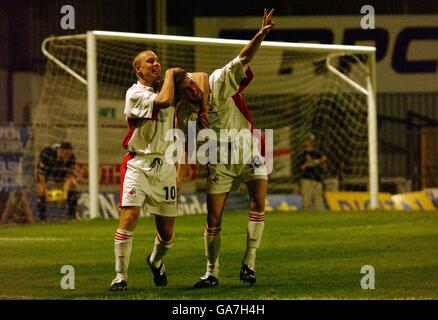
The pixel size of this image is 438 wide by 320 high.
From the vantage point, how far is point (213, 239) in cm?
1017

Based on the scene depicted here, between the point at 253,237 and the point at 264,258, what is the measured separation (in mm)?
2687

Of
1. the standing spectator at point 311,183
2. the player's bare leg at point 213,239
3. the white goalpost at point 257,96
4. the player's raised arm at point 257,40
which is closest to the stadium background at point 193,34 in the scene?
the white goalpost at point 257,96

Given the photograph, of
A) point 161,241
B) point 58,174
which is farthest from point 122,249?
point 58,174

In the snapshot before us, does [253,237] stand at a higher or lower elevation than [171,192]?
lower

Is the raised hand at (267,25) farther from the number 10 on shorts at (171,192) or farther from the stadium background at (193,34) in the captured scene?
the stadium background at (193,34)

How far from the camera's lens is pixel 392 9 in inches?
1195

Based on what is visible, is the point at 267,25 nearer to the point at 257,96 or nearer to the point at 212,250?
the point at 212,250

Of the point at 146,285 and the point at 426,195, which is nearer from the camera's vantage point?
the point at 146,285

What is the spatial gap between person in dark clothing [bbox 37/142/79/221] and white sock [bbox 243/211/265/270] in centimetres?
1112

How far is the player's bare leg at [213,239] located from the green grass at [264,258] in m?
0.17

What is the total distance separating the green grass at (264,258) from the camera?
981 centimetres

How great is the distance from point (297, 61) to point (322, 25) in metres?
5.56

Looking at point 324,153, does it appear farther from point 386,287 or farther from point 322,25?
point 386,287

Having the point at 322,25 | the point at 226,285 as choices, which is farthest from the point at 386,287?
the point at 322,25
